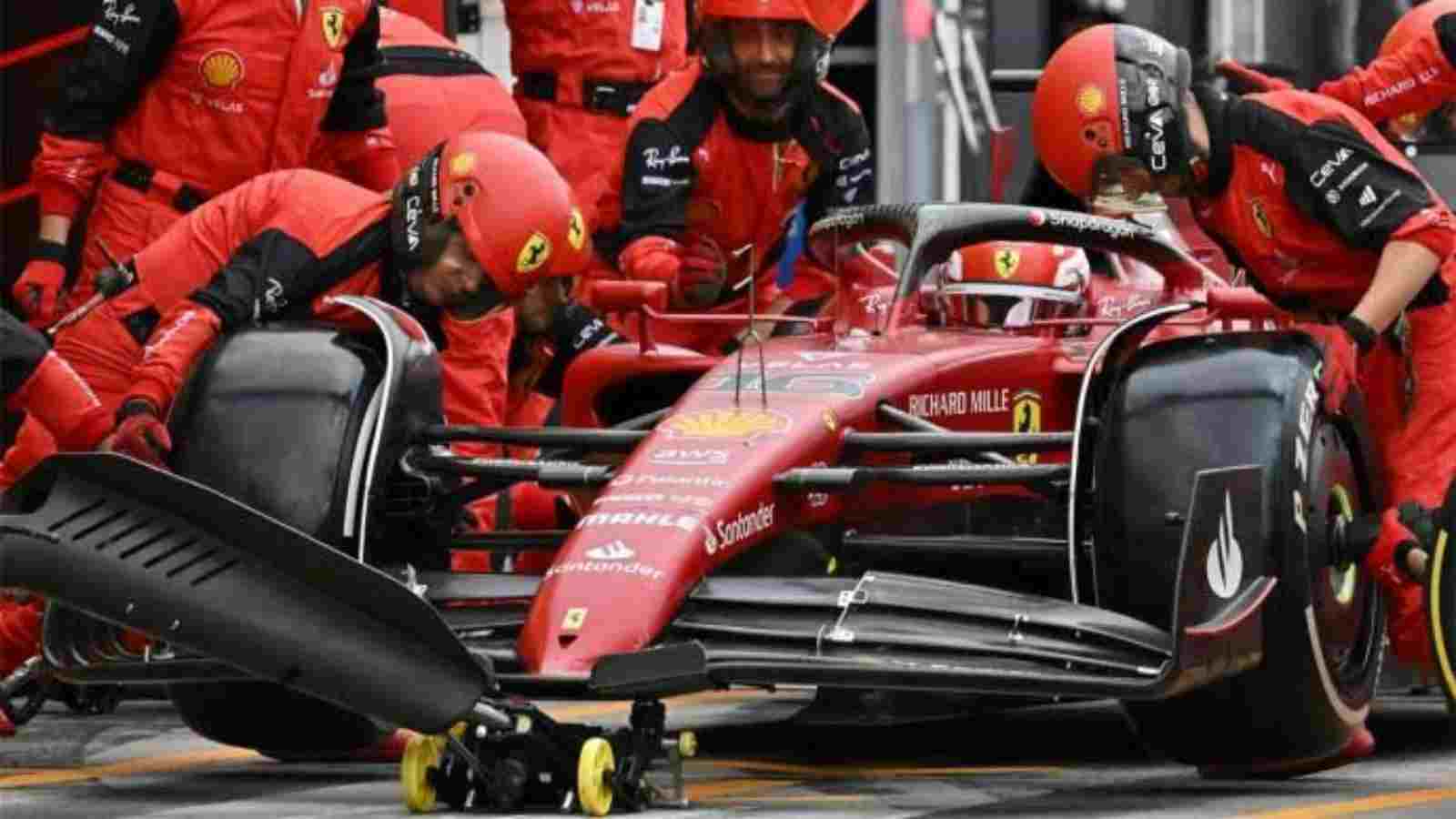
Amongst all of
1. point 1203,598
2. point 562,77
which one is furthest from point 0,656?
point 562,77

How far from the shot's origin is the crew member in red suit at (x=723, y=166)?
485 inches

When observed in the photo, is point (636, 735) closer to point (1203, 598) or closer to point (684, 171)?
point (1203, 598)

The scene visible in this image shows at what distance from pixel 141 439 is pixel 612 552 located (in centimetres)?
133

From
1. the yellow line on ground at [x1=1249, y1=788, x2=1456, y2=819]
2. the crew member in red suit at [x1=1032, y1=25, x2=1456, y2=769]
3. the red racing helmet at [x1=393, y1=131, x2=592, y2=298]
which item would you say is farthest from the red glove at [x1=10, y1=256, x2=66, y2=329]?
the yellow line on ground at [x1=1249, y1=788, x2=1456, y2=819]

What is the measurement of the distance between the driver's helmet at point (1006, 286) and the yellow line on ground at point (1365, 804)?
94.1 inches

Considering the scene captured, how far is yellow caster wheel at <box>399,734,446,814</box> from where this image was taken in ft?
28.0

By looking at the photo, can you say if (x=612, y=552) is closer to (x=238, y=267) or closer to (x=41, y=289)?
(x=238, y=267)

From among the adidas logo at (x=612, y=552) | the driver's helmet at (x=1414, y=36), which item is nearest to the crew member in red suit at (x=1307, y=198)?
the adidas logo at (x=612, y=552)

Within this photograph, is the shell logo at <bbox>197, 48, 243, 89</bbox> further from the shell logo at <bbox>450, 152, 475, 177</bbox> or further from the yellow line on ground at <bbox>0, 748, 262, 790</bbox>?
the yellow line on ground at <bbox>0, 748, 262, 790</bbox>

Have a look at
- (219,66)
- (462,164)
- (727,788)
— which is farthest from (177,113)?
(727,788)

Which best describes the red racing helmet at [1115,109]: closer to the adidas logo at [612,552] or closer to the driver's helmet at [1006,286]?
the driver's helmet at [1006,286]

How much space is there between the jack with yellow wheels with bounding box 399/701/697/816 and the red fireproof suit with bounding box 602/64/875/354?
4.00m

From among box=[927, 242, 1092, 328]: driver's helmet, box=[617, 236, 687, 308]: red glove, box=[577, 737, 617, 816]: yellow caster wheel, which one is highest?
box=[927, 242, 1092, 328]: driver's helmet

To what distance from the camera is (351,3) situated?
12250mm
